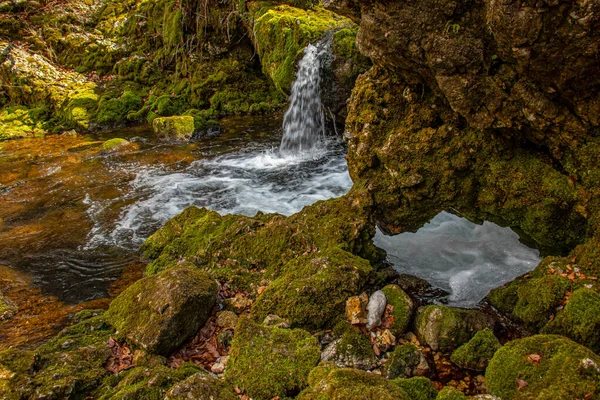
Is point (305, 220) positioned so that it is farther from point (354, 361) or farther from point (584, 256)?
point (584, 256)

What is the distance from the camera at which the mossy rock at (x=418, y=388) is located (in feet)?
Result: 10.9

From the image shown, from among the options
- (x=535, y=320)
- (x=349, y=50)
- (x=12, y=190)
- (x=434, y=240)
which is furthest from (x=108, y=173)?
(x=535, y=320)

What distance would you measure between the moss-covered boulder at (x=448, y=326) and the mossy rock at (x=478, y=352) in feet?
0.62

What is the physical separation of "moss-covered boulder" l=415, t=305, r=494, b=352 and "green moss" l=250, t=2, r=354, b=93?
942cm

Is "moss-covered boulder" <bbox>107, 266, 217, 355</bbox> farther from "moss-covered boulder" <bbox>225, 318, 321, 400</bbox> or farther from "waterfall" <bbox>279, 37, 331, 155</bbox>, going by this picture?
"waterfall" <bbox>279, 37, 331, 155</bbox>

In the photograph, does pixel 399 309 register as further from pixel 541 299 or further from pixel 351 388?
pixel 351 388

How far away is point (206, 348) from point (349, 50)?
9.06 meters

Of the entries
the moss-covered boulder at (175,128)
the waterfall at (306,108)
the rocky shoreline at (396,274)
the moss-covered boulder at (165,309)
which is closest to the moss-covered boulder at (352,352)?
the rocky shoreline at (396,274)

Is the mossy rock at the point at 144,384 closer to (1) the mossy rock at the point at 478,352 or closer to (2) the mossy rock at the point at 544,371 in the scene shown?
(1) the mossy rock at the point at 478,352

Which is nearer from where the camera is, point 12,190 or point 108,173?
point 12,190

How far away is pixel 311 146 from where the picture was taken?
12719 mm

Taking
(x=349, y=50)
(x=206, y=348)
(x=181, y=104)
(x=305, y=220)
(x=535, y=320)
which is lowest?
(x=206, y=348)

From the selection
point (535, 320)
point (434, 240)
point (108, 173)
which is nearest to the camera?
point (535, 320)

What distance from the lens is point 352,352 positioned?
415 centimetres
